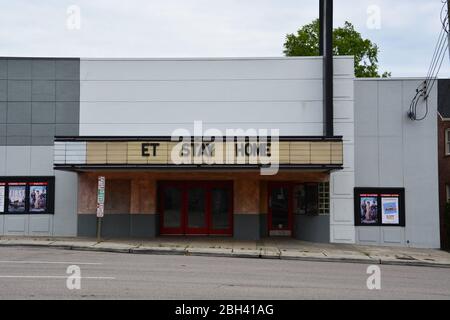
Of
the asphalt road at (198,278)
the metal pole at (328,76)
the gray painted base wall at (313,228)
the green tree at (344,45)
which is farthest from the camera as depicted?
the green tree at (344,45)

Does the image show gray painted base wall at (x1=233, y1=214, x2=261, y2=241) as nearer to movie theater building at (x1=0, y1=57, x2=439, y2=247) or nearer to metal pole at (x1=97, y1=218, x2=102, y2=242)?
movie theater building at (x1=0, y1=57, x2=439, y2=247)

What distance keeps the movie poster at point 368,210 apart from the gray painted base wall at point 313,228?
138 cm

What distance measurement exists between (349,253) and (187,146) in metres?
6.35

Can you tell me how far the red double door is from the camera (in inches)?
855

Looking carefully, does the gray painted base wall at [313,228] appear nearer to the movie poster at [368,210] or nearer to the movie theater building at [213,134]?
the movie theater building at [213,134]

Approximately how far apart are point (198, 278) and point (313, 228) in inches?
373

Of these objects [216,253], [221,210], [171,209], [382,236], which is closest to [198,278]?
[216,253]

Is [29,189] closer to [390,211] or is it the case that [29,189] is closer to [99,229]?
[99,229]

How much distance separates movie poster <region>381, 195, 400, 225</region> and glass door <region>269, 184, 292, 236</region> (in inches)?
148

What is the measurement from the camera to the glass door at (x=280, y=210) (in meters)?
22.5

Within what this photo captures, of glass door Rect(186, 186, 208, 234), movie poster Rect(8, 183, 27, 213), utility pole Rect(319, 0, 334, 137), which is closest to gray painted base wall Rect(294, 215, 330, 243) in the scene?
utility pole Rect(319, 0, 334, 137)

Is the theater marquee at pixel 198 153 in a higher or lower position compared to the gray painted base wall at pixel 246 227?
higher

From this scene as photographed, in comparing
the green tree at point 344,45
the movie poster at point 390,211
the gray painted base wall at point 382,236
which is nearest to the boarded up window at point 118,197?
the gray painted base wall at point 382,236

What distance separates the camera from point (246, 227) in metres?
20.9
